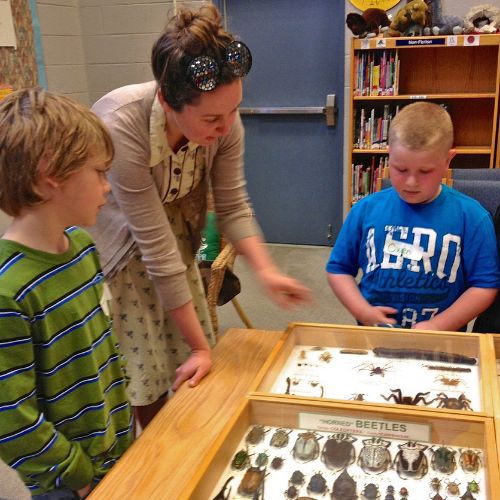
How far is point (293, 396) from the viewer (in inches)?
40.7

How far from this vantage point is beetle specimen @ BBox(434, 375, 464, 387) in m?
1.11

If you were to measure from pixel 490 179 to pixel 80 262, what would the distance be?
1.87m

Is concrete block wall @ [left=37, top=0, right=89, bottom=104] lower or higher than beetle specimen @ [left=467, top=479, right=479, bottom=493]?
higher

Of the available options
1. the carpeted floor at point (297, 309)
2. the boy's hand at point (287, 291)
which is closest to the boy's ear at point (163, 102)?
the boy's hand at point (287, 291)

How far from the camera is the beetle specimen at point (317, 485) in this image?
856 mm

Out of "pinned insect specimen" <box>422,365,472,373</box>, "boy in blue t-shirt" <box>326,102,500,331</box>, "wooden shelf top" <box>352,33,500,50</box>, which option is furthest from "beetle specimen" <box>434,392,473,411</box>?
"wooden shelf top" <box>352,33,500,50</box>

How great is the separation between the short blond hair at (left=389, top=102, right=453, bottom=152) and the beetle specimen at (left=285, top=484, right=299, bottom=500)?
96 cm

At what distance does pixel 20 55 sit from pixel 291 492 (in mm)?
3745

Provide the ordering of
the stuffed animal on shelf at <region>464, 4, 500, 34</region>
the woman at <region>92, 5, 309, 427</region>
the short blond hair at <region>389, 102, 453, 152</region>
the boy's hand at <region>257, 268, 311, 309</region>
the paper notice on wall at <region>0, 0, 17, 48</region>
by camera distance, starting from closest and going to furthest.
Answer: the woman at <region>92, 5, 309, 427</region> → the boy's hand at <region>257, 268, 311, 309</region> → the short blond hair at <region>389, 102, 453, 152</region> → the paper notice on wall at <region>0, 0, 17, 48</region> → the stuffed animal on shelf at <region>464, 4, 500, 34</region>

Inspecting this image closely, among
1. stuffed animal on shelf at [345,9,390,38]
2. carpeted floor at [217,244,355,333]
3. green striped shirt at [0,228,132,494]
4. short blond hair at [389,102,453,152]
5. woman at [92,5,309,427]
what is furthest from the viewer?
stuffed animal on shelf at [345,9,390,38]

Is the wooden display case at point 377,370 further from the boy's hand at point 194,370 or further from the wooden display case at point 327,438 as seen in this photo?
the boy's hand at point 194,370

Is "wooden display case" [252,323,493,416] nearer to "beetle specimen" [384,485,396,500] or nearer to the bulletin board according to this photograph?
"beetle specimen" [384,485,396,500]

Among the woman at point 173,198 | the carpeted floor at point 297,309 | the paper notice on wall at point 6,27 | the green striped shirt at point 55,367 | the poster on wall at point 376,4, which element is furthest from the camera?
the poster on wall at point 376,4

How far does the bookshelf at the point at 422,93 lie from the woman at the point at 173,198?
2.79 meters
